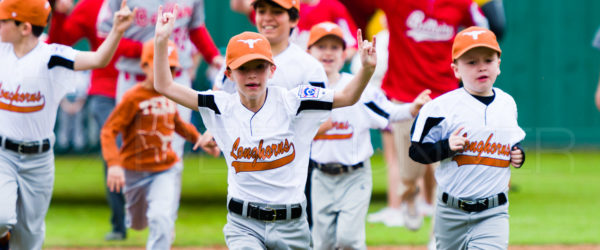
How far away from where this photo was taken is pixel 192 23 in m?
7.25

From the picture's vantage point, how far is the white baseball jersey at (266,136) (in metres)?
4.16

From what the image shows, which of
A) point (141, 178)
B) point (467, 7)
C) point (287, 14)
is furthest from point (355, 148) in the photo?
point (467, 7)

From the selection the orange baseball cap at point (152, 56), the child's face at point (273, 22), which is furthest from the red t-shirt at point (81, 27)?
the child's face at point (273, 22)

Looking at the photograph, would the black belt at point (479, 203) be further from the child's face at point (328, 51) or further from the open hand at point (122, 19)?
the open hand at point (122, 19)

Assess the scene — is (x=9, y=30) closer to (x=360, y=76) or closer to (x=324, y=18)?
(x=360, y=76)

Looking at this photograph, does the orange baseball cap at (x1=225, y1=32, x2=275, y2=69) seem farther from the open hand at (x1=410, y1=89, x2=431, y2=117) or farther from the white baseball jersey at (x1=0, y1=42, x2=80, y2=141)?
the white baseball jersey at (x1=0, y1=42, x2=80, y2=141)

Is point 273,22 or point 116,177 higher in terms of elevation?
point 273,22

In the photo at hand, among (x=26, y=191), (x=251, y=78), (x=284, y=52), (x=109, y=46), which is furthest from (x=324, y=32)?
(x=26, y=191)

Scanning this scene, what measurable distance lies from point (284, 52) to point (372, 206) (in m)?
4.37

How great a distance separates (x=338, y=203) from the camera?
5.59 m

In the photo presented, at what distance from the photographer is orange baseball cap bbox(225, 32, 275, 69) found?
160 inches

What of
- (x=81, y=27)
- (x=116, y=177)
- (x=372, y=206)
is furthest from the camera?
(x=372, y=206)

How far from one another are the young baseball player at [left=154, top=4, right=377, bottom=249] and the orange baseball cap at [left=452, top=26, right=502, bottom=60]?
82 centimetres

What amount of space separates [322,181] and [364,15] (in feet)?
8.89
